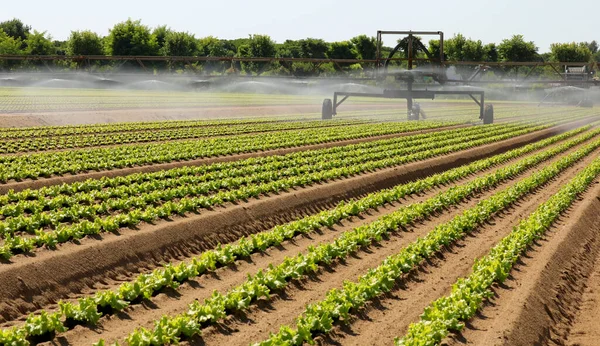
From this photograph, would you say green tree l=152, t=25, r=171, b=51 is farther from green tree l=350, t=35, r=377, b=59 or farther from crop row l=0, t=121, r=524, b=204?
crop row l=0, t=121, r=524, b=204

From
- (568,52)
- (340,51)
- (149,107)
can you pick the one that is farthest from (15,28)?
(568,52)

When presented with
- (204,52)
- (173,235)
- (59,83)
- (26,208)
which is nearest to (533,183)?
(173,235)

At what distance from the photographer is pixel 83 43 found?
9225 cm

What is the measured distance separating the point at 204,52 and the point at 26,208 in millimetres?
102335

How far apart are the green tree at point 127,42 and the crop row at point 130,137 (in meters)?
57.2

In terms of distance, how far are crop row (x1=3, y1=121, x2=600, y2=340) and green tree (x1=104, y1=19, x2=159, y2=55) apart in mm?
74846

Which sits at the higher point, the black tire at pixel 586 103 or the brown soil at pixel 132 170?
the brown soil at pixel 132 170

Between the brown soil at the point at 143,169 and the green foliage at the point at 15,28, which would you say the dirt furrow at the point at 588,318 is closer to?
the brown soil at the point at 143,169

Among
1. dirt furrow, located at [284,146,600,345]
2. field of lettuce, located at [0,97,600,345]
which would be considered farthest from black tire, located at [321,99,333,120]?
dirt furrow, located at [284,146,600,345]

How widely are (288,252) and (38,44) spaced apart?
8227 centimetres

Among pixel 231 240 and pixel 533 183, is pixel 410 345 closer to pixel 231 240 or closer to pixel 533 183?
pixel 231 240

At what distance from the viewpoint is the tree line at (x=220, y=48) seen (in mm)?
85812

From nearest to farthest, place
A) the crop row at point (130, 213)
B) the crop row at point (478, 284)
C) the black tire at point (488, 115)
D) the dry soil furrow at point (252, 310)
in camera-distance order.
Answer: the crop row at point (478, 284) < the dry soil furrow at point (252, 310) < the crop row at point (130, 213) < the black tire at point (488, 115)

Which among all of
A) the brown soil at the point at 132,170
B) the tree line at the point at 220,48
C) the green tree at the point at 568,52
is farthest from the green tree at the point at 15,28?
the brown soil at the point at 132,170
